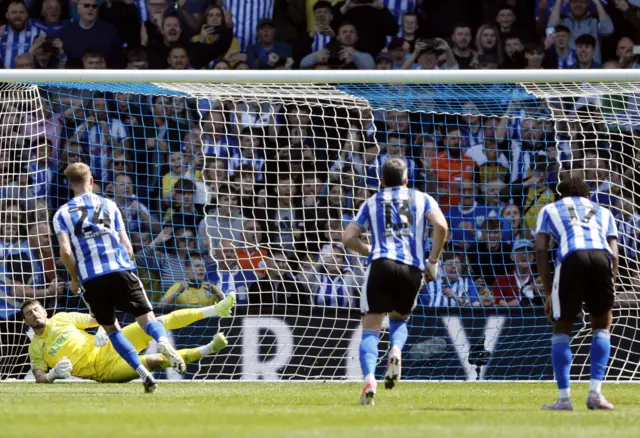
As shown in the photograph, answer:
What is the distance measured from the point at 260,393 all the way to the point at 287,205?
420 cm

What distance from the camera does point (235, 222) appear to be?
13352 mm

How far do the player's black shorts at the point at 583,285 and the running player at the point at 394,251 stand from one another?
3.14 ft

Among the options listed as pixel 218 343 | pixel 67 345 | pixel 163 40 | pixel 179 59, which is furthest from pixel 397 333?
pixel 163 40

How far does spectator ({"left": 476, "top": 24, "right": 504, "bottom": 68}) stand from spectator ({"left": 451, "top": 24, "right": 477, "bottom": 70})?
0.41 ft

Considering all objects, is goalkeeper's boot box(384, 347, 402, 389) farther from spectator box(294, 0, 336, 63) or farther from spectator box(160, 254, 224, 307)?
spectator box(294, 0, 336, 63)

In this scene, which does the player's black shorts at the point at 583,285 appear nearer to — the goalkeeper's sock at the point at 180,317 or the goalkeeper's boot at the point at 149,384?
the goalkeeper's boot at the point at 149,384

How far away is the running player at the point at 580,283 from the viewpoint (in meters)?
7.88

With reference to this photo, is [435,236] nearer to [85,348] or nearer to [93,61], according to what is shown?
[85,348]

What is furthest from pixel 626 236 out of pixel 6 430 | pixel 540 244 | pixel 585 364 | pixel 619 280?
pixel 6 430

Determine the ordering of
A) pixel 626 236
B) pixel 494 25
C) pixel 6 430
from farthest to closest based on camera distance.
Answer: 1. pixel 494 25
2. pixel 626 236
3. pixel 6 430

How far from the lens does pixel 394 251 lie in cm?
829

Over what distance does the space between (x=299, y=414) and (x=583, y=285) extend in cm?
224

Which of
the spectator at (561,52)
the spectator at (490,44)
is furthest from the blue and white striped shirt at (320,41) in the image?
the spectator at (561,52)

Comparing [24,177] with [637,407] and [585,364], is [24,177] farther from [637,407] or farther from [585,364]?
[637,407]
